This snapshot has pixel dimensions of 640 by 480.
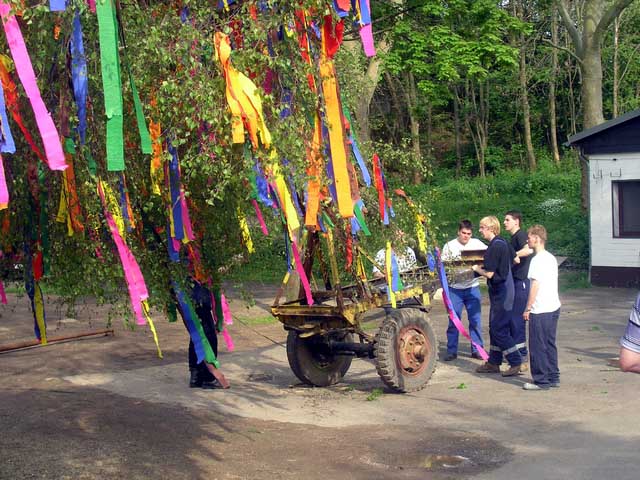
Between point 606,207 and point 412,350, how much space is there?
12311 millimetres

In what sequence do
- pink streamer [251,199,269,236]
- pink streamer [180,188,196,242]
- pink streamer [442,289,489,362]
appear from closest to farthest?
pink streamer [180,188,196,242] → pink streamer [251,199,269,236] → pink streamer [442,289,489,362]

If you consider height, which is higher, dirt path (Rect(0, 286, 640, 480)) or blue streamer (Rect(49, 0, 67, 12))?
blue streamer (Rect(49, 0, 67, 12))

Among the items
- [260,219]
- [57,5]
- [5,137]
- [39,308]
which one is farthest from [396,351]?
[57,5]

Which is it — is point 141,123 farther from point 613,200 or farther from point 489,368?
point 613,200

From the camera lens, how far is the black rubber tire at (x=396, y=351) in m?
9.72

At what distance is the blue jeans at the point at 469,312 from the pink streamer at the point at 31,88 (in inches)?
311

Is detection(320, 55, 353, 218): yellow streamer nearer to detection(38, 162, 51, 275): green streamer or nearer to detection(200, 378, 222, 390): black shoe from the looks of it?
detection(38, 162, 51, 275): green streamer

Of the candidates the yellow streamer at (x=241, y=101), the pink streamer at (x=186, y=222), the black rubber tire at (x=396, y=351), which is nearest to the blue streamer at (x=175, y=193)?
the pink streamer at (x=186, y=222)

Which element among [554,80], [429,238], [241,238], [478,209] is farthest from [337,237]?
[554,80]

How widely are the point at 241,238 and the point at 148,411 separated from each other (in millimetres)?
3282

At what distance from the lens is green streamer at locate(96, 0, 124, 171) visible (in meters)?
4.79

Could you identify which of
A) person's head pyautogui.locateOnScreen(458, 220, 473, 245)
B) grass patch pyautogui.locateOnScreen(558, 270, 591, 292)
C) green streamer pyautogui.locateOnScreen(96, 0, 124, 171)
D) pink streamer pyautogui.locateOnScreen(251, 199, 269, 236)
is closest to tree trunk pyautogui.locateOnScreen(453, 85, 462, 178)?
grass patch pyautogui.locateOnScreen(558, 270, 591, 292)

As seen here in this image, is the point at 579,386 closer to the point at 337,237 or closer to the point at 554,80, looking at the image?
the point at 337,237

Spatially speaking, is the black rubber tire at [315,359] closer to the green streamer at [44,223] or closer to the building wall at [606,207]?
the green streamer at [44,223]
